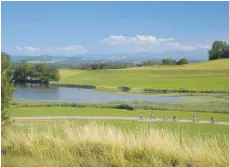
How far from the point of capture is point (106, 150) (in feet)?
16.9

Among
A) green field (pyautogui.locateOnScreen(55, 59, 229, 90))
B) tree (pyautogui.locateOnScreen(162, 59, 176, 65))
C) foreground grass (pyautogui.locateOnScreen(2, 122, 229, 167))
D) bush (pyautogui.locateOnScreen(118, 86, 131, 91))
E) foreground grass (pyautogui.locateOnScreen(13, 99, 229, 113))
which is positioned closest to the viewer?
foreground grass (pyautogui.locateOnScreen(2, 122, 229, 167))

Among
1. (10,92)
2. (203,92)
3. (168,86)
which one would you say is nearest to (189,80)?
(168,86)

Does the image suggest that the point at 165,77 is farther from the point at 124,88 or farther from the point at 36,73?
the point at 36,73

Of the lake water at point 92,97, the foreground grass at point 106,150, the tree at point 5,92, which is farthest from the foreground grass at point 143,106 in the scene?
the foreground grass at point 106,150

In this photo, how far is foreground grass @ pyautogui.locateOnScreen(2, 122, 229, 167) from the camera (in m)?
4.70

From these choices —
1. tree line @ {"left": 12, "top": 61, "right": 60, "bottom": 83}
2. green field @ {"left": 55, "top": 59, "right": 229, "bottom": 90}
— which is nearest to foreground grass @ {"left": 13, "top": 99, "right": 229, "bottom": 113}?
green field @ {"left": 55, "top": 59, "right": 229, "bottom": 90}

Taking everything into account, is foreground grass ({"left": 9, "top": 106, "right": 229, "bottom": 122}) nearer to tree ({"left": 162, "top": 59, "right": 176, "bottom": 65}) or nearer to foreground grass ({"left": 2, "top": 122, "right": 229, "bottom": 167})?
foreground grass ({"left": 2, "top": 122, "right": 229, "bottom": 167})

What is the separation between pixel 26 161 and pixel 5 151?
0.94 m

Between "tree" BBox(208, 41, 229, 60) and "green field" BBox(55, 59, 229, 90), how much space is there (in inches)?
800

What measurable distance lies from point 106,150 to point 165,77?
88248 mm

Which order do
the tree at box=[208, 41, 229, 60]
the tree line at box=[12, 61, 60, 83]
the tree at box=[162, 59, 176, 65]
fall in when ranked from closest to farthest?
1. the tree line at box=[12, 61, 60, 83]
2. the tree at box=[208, 41, 229, 60]
3. the tree at box=[162, 59, 176, 65]

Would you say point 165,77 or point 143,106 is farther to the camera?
point 165,77

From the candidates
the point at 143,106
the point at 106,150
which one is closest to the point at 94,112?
the point at 143,106

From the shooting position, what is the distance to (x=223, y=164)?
454 cm
